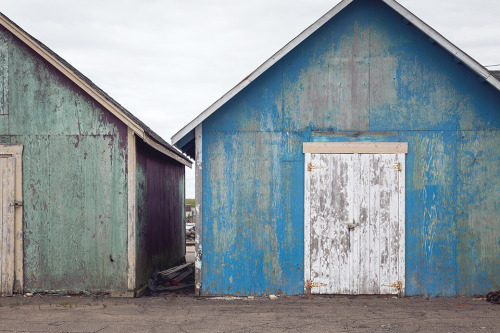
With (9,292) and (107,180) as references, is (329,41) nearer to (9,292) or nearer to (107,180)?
(107,180)

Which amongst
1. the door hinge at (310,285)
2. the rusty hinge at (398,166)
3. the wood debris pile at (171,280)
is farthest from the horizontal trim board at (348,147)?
the wood debris pile at (171,280)

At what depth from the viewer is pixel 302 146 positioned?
30.3 feet

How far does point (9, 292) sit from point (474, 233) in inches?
340

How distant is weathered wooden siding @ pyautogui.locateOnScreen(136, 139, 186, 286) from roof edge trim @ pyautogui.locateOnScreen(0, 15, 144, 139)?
70 cm

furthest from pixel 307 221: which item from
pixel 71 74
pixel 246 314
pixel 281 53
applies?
pixel 71 74

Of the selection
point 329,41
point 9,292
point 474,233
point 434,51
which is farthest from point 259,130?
point 9,292

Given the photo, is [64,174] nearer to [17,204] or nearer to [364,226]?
[17,204]

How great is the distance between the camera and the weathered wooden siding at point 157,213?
10008mm

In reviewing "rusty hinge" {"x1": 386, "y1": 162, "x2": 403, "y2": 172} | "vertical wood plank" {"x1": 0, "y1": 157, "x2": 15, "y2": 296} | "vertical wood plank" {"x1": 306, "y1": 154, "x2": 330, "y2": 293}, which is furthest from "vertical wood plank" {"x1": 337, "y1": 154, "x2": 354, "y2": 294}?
"vertical wood plank" {"x1": 0, "y1": 157, "x2": 15, "y2": 296}

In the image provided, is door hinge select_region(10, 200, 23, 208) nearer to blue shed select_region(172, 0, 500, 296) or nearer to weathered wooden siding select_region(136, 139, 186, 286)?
weathered wooden siding select_region(136, 139, 186, 286)

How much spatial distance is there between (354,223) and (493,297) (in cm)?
270

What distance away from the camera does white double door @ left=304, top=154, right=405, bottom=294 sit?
911 cm

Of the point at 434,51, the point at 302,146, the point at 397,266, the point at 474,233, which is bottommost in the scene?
the point at 397,266

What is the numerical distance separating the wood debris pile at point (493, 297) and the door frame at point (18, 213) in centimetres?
848
